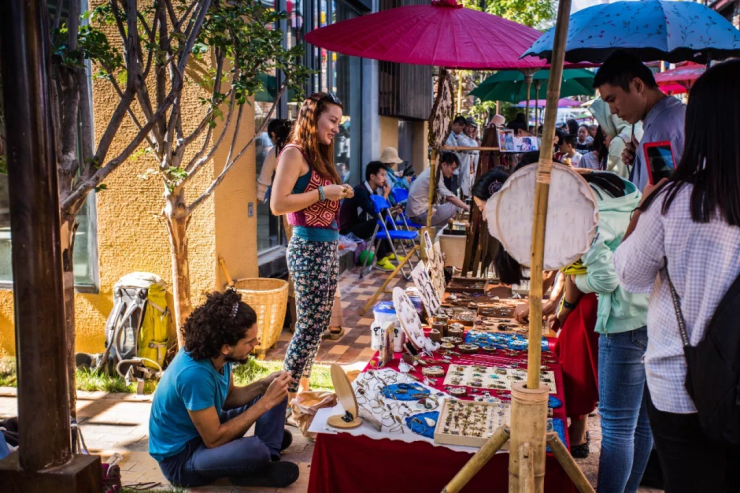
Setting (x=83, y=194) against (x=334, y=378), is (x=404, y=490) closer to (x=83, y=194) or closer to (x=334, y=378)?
(x=334, y=378)

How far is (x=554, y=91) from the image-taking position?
1.84 metres

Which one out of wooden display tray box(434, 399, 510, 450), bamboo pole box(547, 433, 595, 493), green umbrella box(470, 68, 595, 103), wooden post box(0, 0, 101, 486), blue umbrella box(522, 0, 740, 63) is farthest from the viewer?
green umbrella box(470, 68, 595, 103)

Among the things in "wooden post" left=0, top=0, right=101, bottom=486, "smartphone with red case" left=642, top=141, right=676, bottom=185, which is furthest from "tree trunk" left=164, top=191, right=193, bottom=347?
"smartphone with red case" left=642, top=141, right=676, bottom=185

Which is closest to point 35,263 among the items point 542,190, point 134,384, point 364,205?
point 542,190

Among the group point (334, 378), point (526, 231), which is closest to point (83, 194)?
point (334, 378)

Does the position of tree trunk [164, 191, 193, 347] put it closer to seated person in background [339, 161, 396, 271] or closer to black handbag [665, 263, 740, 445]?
black handbag [665, 263, 740, 445]

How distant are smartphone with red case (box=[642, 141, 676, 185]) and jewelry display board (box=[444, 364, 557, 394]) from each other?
0.96 m

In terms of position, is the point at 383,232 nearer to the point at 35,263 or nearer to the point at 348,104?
the point at 348,104

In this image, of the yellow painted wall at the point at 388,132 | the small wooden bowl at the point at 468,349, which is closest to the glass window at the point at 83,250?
the small wooden bowl at the point at 468,349

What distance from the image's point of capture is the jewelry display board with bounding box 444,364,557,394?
2.83m

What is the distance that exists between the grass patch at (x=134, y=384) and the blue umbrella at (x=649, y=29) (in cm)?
255

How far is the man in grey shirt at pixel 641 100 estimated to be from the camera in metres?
2.86

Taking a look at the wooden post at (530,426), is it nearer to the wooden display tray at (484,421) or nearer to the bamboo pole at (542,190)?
the bamboo pole at (542,190)

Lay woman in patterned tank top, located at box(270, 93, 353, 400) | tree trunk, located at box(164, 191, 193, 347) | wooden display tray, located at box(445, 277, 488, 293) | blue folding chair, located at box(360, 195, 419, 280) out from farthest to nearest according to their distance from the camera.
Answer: blue folding chair, located at box(360, 195, 419, 280), wooden display tray, located at box(445, 277, 488, 293), tree trunk, located at box(164, 191, 193, 347), woman in patterned tank top, located at box(270, 93, 353, 400)
